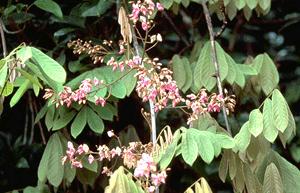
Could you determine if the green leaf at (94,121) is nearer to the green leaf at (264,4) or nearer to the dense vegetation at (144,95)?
the dense vegetation at (144,95)

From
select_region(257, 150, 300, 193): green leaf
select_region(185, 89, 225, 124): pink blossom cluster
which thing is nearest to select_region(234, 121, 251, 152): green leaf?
select_region(185, 89, 225, 124): pink blossom cluster

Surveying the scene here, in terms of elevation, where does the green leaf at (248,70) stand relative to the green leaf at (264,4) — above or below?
below

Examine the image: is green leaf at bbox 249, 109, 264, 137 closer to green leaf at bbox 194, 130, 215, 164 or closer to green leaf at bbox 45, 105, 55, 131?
green leaf at bbox 194, 130, 215, 164

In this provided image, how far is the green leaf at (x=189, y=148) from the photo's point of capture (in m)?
1.28

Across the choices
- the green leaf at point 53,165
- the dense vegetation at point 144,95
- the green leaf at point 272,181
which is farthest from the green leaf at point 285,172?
the green leaf at point 53,165

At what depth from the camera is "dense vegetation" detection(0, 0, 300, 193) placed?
1.31 meters

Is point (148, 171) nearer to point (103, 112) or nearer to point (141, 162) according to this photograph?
point (141, 162)

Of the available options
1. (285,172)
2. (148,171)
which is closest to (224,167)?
(285,172)

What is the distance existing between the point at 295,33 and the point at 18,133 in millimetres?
1250

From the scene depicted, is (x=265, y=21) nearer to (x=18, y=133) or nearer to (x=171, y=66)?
(x=171, y=66)

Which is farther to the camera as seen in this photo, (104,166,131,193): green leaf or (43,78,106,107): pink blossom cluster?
(43,78,106,107): pink blossom cluster

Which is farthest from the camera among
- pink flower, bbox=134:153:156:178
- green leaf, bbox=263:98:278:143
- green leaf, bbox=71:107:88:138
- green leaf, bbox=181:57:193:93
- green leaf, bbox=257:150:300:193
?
green leaf, bbox=181:57:193:93

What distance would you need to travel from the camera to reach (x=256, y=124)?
4.65 feet

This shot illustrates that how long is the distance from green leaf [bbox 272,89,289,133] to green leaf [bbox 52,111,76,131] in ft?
2.12
